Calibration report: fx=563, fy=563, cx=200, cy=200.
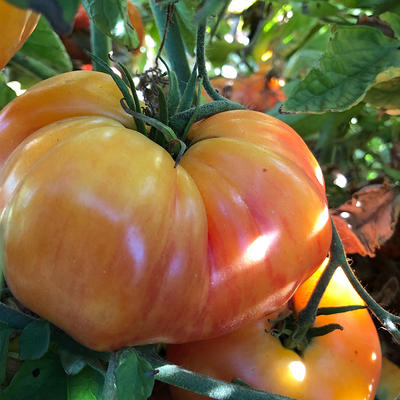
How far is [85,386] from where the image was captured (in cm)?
52

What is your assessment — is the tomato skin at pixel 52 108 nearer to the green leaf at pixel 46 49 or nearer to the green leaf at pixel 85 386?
the green leaf at pixel 85 386

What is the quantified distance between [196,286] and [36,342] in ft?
0.47

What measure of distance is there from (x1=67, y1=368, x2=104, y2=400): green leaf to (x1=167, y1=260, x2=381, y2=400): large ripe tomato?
0.11 m

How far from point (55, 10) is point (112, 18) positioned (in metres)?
0.29

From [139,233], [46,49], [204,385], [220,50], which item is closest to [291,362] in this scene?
[204,385]

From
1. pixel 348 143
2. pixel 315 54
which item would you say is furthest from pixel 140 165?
pixel 315 54

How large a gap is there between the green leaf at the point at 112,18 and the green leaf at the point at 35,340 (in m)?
0.27

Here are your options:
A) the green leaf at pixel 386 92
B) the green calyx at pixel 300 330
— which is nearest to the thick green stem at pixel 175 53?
the green leaf at pixel 386 92

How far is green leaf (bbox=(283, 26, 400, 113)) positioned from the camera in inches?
28.0

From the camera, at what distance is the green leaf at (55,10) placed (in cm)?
26

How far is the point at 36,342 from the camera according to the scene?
1.56 ft

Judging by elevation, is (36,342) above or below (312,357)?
above

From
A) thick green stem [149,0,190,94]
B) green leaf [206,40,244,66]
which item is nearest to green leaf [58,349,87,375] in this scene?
thick green stem [149,0,190,94]

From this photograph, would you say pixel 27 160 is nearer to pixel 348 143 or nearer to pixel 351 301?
pixel 351 301
